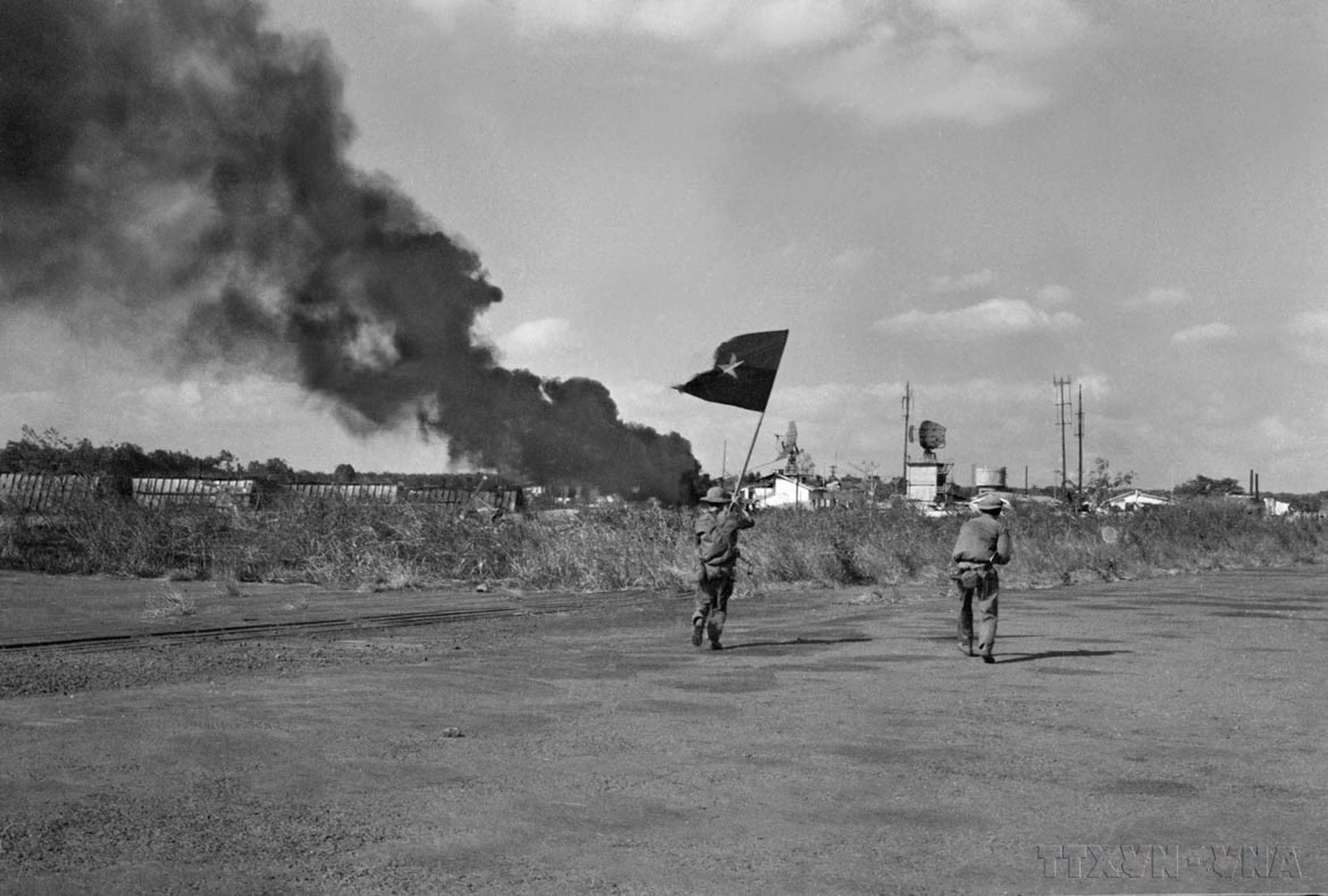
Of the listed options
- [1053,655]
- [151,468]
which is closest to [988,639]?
[1053,655]

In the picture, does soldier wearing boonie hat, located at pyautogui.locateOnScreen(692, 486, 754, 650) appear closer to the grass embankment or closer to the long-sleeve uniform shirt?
the long-sleeve uniform shirt

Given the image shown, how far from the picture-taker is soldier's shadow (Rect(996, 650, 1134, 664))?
14.8 metres

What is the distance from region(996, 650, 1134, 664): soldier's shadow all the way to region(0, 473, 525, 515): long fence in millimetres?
18154

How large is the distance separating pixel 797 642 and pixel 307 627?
728 centimetres

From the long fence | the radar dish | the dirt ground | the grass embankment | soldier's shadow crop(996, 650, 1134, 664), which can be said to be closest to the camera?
the dirt ground

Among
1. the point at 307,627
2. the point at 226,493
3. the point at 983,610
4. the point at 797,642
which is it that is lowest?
the point at 307,627


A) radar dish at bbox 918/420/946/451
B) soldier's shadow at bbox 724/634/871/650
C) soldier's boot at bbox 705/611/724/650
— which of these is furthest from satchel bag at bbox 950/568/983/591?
radar dish at bbox 918/420/946/451

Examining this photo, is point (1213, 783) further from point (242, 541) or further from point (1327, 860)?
point (242, 541)

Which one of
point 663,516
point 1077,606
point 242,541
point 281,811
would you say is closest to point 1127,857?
point 281,811

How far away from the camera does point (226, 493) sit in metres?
35.8

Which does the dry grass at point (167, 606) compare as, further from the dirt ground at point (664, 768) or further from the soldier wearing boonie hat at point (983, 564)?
the soldier wearing boonie hat at point (983, 564)

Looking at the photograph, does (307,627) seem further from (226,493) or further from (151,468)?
(151,468)

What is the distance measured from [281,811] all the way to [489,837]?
1284mm

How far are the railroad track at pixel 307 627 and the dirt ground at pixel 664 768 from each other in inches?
29.8
